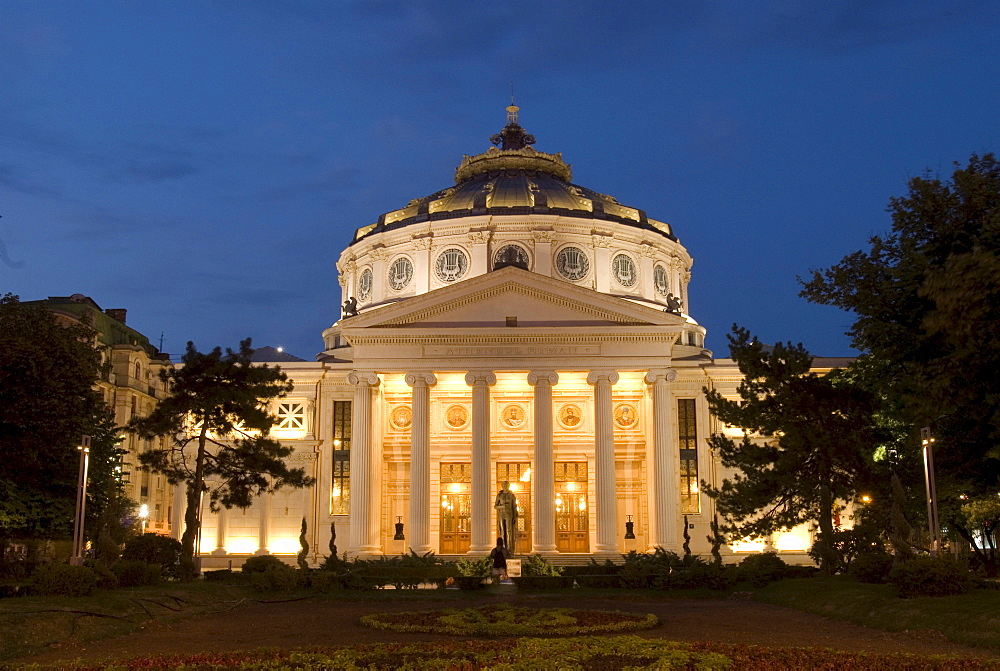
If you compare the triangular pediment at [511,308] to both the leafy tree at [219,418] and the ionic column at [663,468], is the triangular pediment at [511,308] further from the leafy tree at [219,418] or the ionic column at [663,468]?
the leafy tree at [219,418]

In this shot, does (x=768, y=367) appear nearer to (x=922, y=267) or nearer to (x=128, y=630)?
(x=922, y=267)

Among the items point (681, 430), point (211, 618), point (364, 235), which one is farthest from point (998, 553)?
point (364, 235)

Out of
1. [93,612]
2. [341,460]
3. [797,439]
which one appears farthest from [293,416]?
[93,612]

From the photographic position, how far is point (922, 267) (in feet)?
88.9

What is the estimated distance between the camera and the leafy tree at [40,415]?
37094 millimetres

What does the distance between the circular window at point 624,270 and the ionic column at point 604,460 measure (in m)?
16.2

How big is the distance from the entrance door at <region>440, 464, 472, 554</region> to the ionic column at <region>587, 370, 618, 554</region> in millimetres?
8455

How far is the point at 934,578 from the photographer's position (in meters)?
25.8

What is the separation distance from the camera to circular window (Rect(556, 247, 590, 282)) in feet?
238

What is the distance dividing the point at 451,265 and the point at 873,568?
46573 mm

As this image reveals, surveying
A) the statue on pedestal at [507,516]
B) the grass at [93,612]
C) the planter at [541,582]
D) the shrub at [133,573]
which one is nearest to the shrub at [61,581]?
the grass at [93,612]

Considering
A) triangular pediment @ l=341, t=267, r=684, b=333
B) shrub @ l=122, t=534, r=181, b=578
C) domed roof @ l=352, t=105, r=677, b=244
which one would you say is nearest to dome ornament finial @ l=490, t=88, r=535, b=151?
domed roof @ l=352, t=105, r=677, b=244

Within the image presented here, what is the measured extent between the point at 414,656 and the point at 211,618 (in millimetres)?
12015

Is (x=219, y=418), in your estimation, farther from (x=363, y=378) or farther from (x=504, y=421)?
(x=504, y=421)
